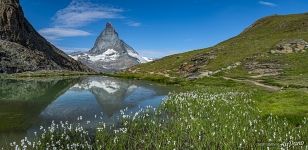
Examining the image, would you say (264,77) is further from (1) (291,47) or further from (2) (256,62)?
(1) (291,47)

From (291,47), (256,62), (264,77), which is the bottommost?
(264,77)

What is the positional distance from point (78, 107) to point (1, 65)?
6012 inches

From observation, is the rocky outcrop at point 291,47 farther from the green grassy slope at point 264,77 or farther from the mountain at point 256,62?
the green grassy slope at point 264,77

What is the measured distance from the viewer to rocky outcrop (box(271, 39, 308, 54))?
139 metres

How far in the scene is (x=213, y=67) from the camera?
136 metres

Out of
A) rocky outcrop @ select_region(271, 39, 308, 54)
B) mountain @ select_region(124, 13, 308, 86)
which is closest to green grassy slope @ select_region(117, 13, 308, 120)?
mountain @ select_region(124, 13, 308, 86)

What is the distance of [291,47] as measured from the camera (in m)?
144

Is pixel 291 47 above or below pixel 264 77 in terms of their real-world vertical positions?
above

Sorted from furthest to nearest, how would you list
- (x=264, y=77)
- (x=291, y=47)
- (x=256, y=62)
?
(x=291, y=47) < (x=256, y=62) < (x=264, y=77)

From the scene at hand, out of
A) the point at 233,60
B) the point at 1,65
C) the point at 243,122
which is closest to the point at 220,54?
the point at 233,60

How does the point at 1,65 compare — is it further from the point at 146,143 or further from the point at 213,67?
the point at 146,143

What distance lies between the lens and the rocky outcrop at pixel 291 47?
139 metres

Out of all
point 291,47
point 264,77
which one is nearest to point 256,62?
point 291,47

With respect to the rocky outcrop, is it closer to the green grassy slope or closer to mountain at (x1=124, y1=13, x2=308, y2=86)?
mountain at (x1=124, y1=13, x2=308, y2=86)
